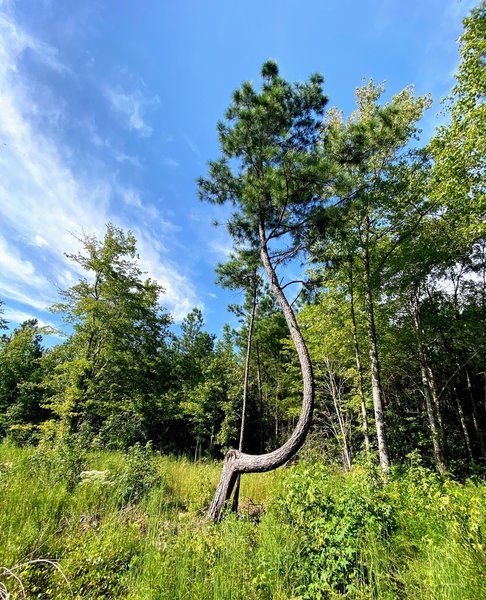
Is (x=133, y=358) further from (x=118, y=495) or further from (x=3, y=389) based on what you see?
(x=3, y=389)

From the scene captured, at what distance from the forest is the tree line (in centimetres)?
6

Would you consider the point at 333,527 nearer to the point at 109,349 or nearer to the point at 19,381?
the point at 109,349

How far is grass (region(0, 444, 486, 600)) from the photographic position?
2061 mm

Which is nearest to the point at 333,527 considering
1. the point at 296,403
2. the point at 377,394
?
the point at 377,394

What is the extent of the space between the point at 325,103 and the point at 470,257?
823cm

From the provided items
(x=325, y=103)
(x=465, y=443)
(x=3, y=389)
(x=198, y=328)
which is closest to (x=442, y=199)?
(x=325, y=103)

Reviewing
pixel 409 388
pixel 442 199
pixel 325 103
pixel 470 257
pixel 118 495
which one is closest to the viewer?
pixel 118 495

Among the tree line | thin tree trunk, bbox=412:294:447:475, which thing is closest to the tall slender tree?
the tree line

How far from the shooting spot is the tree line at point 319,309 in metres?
5.45

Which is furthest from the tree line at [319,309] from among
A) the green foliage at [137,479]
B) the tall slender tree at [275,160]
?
the green foliage at [137,479]

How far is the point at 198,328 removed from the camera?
766 inches

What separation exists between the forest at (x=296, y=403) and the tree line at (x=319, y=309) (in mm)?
62

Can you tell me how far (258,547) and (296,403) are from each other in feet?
41.2

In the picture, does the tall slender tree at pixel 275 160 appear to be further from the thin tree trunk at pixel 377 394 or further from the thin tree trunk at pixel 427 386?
the thin tree trunk at pixel 427 386
